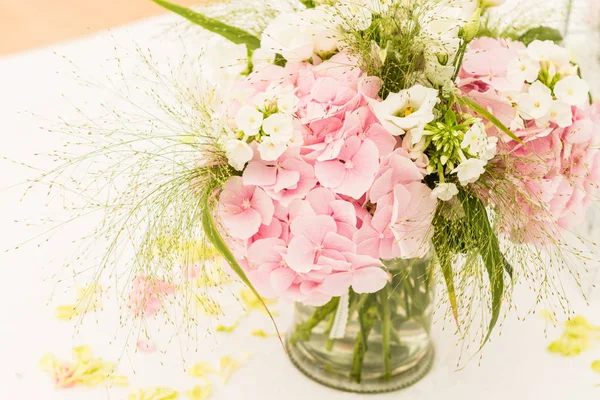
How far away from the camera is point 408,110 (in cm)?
58

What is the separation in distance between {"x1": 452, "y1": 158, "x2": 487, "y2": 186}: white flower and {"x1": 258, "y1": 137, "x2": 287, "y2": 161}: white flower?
144 millimetres

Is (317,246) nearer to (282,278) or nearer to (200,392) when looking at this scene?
(282,278)

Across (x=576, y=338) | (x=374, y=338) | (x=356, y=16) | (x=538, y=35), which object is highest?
(x=356, y=16)

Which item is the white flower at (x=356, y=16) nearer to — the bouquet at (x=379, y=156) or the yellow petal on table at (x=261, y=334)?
the bouquet at (x=379, y=156)

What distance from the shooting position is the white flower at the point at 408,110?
0.56 m

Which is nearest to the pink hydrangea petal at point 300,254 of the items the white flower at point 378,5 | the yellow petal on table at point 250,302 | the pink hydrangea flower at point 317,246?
the pink hydrangea flower at point 317,246

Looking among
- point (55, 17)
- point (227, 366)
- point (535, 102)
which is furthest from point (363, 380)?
point (55, 17)

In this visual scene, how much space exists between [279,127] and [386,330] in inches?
11.5

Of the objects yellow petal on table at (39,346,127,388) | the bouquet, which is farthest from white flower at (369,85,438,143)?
yellow petal on table at (39,346,127,388)

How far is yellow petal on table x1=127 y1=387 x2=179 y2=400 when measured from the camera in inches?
29.8

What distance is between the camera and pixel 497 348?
0.84 metres

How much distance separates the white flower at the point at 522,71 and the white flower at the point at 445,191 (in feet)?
0.39

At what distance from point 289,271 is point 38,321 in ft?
1.46

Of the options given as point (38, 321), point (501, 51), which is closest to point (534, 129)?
point (501, 51)
